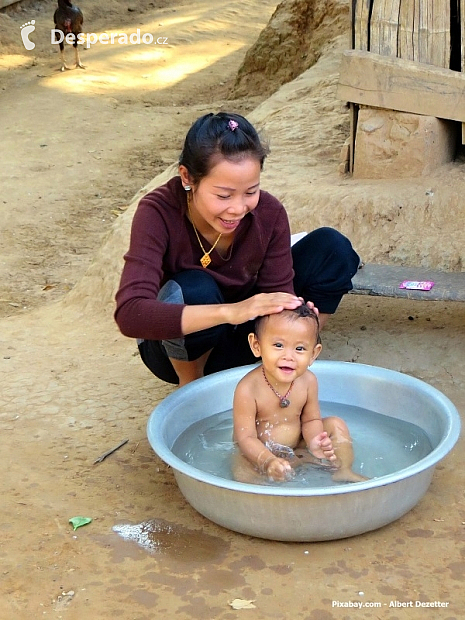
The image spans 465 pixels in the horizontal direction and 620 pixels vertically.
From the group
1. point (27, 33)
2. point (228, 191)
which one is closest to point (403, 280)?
point (228, 191)

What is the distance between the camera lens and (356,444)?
2795 millimetres

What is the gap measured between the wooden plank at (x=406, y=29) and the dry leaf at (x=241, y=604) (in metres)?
2.70

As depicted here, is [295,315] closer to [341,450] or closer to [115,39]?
[341,450]

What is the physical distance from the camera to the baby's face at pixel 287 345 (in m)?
2.45

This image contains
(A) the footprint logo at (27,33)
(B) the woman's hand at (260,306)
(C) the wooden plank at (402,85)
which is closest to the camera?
(B) the woman's hand at (260,306)

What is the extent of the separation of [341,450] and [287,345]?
36 cm

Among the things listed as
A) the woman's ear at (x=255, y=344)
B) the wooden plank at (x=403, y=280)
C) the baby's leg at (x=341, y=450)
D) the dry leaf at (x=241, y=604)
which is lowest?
the dry leaf at (x=241, y=604)

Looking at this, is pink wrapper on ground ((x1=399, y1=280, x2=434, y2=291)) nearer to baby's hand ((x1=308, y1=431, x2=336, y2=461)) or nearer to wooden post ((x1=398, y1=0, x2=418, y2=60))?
baby's hand ((x1=308, y1=431, x2=336, y2=461))

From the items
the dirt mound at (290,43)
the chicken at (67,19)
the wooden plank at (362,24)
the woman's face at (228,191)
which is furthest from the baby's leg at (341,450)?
the chicken at (67,19)

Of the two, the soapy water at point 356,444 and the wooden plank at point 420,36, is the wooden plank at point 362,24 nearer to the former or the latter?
the wooden plank at point 420,36

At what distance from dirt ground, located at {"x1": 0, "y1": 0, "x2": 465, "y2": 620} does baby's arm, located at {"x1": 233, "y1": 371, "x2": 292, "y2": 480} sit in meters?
0.21

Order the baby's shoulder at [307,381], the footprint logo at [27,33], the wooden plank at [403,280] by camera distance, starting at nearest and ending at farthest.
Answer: the baby's shoulder at [307,381] < the wooden plank at [403,280] < the footprint logo at [27,33]

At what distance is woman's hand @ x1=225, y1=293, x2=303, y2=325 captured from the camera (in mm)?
2324

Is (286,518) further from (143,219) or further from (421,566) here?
(143,219)
